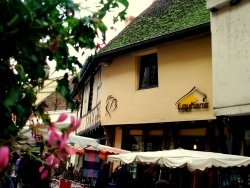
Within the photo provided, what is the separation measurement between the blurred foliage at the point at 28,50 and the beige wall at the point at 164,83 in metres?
9.60

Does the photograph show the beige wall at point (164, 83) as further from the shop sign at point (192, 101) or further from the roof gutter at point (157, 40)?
the roof gutter at point (157, 40)

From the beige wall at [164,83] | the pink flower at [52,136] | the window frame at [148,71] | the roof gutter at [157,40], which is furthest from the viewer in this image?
the window frame at [148,71]

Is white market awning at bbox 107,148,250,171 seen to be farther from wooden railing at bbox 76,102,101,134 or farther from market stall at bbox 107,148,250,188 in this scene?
wooden railing at bbox 76,102,101,134

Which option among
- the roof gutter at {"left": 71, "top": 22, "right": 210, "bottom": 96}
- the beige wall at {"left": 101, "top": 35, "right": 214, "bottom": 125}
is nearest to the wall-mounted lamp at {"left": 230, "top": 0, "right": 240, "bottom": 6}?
the roof gutter at {"left": 71, "top": 22, "right": 210, "bottom": 96}

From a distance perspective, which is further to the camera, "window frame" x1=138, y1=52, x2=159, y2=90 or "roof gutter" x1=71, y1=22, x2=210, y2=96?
"window frame" x1=138, y1=52, x2=159, y2=90

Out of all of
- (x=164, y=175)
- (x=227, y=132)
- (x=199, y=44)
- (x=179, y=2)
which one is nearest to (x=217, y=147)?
(x=227, y=132)

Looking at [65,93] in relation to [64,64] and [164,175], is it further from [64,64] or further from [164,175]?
[164,175]

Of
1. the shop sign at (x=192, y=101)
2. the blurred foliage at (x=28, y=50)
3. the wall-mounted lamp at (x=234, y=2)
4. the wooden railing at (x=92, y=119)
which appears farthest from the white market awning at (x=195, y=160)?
the wooden railing at (x=92, y=119)

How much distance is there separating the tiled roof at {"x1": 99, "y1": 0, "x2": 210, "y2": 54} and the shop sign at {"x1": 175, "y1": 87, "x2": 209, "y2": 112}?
2204mm

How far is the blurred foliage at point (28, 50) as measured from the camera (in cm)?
190

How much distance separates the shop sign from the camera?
11664 millimetres

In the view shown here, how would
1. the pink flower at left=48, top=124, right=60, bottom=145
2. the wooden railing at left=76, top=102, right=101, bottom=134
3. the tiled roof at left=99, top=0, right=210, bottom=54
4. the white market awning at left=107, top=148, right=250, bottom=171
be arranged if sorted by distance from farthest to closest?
the wooden railing at left=76, top=102, right=101, bottom=134 < the tiled roof at left=99, top=0, right=210, bottom=54 < the white market awning at left=107, top=148, right=250, bottom=171 < the pink flower at left=48, top=124, right=60, bottom=145

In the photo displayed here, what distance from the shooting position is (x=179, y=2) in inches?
624

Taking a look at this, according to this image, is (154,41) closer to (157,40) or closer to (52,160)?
(157,40)
